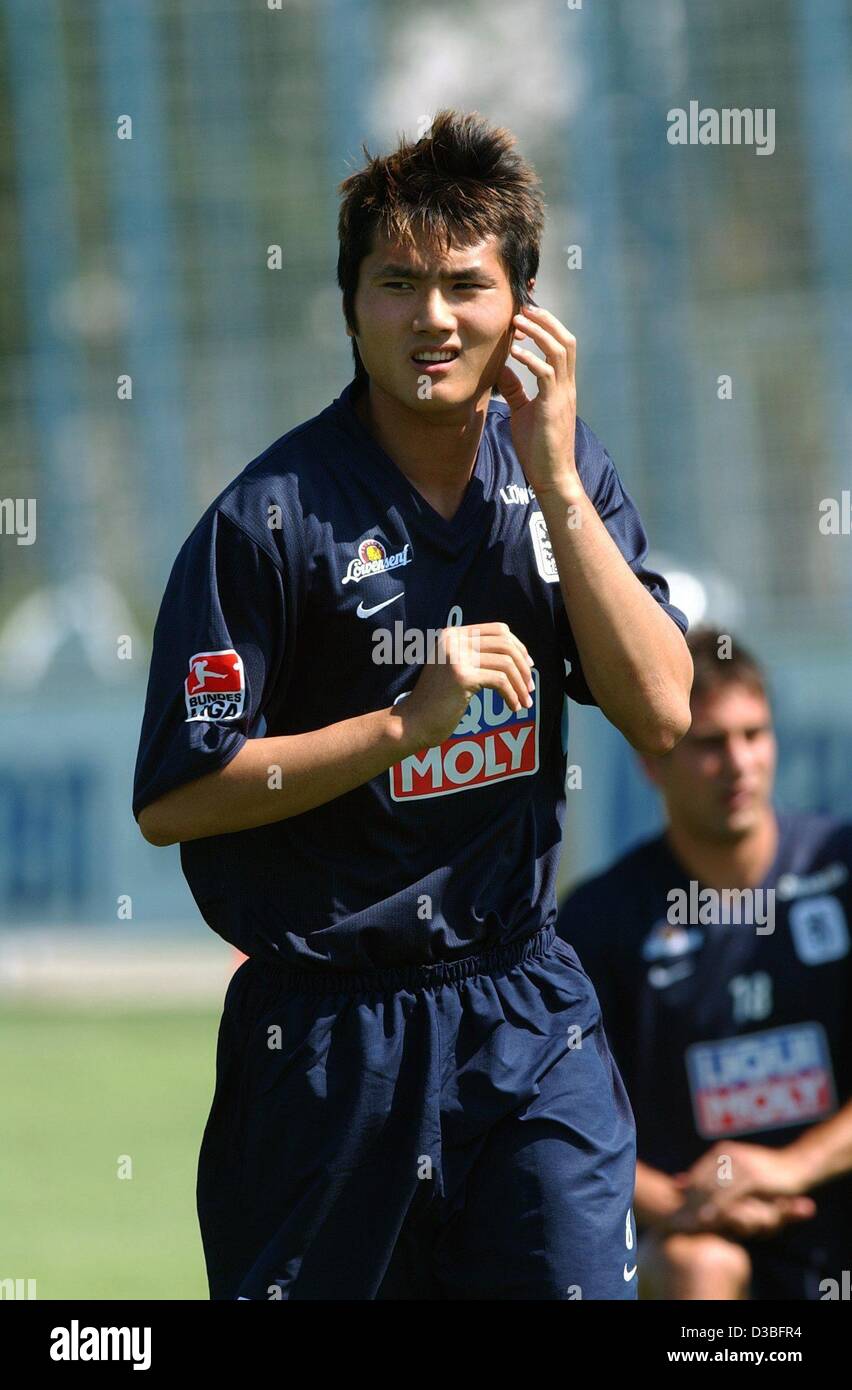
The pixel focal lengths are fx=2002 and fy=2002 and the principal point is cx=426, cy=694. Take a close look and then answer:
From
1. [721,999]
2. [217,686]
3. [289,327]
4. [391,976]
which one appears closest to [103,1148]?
[721,999]

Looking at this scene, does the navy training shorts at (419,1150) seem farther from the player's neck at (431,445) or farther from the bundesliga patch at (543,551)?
the player's neck at (431,445)

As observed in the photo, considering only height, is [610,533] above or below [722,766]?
above

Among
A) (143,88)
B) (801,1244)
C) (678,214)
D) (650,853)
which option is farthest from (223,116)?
(801,1244)

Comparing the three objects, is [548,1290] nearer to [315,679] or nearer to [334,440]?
[315,679]

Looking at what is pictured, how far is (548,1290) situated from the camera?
3.06 m

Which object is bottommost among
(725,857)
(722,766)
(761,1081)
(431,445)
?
(761,1081)

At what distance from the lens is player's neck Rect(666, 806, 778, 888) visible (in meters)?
4.81

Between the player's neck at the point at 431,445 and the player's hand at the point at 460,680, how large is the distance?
314 millimetres

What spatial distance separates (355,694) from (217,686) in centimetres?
24

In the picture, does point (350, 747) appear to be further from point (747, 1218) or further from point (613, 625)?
point (747, 1218)

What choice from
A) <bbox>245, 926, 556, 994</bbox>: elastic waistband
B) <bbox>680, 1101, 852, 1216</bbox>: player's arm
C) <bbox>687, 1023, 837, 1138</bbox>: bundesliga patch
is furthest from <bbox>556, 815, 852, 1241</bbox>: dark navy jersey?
<bbox>245, 926, 556, 994</bbox>: elastic waistband

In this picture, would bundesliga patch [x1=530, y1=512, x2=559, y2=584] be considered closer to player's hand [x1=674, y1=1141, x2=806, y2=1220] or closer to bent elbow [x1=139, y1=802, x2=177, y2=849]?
bent elbow [x1=139, y1=802, x2=177, y2=849]

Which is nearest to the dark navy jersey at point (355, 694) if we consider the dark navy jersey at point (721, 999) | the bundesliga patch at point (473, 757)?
the bundesliga patch at point (473, 757)

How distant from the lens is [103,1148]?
25.9 ft
